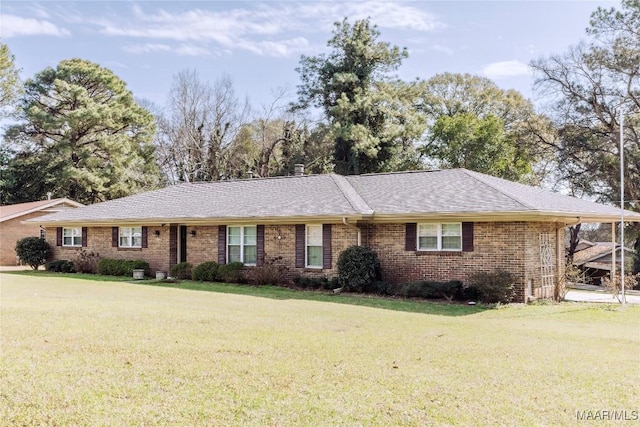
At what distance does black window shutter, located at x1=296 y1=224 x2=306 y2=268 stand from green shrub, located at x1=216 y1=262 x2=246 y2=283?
2.12 metres

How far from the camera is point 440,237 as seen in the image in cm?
1570

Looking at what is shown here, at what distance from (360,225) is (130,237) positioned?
34.8ft

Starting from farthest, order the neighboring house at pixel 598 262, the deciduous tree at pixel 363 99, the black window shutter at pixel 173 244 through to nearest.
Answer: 1. the deciduous tree at pixel 363 99
2. the neighboring house at pixel 598 262
3. the black window shutter at pixel 173 244

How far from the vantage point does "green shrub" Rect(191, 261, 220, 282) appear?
61.9 ft

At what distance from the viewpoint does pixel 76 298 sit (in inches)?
523

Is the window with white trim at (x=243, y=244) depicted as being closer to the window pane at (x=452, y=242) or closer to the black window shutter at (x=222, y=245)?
the black window shutter at (x=222, y=245)

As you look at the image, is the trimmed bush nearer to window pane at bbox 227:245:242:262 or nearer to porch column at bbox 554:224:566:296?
window pane at bbox 227:245:242:262

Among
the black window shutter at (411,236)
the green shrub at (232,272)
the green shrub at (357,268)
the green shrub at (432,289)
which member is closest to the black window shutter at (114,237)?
the green shrub at (232,272)

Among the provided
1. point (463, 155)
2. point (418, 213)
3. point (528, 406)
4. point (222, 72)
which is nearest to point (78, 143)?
point (222, 72)

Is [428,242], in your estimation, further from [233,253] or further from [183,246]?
[183,246]

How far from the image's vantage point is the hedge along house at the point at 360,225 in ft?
49.0

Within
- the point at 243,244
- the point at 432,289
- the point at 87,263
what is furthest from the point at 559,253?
the point at 87,263

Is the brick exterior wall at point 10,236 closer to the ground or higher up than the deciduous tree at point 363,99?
closer to the ground

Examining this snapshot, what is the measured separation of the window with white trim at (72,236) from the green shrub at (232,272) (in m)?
8.90
